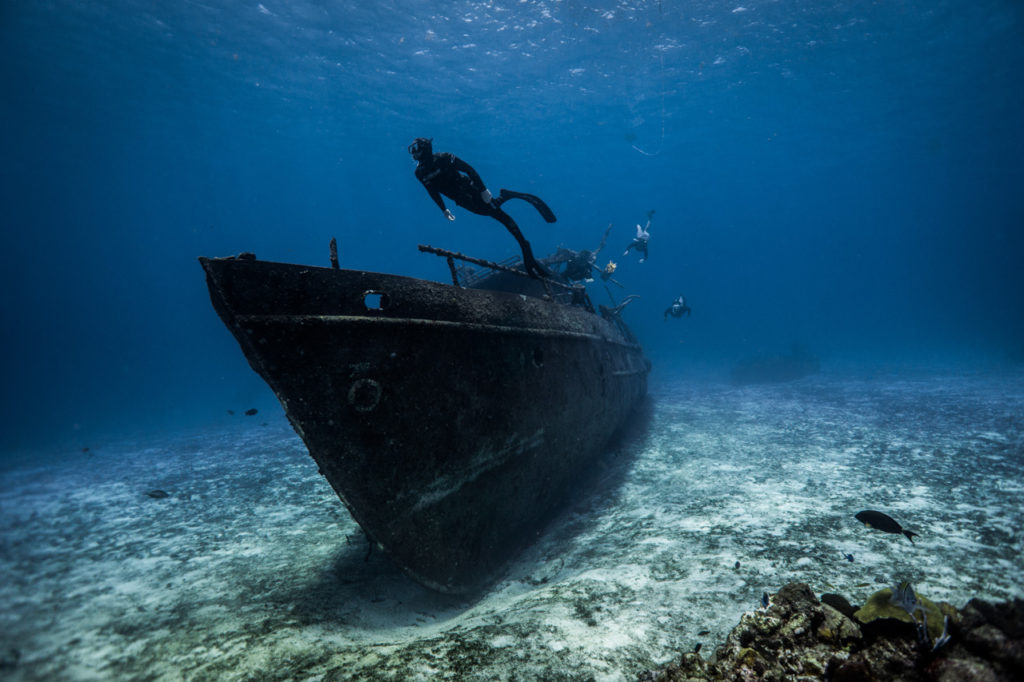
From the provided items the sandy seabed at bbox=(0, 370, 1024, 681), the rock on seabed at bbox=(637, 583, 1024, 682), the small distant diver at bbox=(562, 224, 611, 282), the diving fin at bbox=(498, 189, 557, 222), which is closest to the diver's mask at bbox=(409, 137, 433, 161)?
the diving fin at bbox=(498, 189, 557, 222)

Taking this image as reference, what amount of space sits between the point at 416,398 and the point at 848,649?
3373 mm

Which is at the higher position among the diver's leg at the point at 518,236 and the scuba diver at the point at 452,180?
the scuba diver at the point at 452,180

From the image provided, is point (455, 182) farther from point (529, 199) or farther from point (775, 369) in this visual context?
point (775, 369)

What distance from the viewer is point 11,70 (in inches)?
1016

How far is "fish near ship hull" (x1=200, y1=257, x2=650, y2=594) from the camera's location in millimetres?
3168

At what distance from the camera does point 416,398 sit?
12.3 ft

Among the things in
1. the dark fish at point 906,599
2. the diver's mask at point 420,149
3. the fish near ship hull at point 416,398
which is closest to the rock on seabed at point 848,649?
the dark fish at point 906,599

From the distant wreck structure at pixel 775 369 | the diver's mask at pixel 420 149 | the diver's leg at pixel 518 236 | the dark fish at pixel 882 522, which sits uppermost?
the diver's mask at pixel 420 149

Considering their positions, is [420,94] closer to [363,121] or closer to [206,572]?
[363,121]

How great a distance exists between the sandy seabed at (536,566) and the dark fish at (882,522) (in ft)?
0.32

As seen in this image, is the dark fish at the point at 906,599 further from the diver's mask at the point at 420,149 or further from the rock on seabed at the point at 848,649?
the diver's mask at the point at 420,149

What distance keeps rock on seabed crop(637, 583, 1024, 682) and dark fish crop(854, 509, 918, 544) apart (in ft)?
7.83

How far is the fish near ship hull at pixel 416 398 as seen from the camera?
10.4 ft

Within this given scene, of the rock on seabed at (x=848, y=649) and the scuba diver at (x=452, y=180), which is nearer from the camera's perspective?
the rock on seabed at (x=848, y=649)
